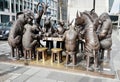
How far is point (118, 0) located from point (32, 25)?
38.3 feet

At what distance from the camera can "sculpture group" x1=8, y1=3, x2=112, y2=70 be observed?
16.4 ft

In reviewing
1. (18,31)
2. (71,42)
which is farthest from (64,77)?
(18,31)

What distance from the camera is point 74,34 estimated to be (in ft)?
17.0

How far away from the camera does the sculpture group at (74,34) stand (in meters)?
5.01

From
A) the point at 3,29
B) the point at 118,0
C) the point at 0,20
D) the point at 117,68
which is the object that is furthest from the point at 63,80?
the point at 0,20

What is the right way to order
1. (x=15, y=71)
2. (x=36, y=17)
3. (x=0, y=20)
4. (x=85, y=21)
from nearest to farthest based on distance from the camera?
1. (x=15, y=71)
2. (x=85, y=21)
3. (x=36, y=17)
4. (x=0, y=20)

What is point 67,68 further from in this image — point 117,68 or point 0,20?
point 0,20

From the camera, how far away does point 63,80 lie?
411cm

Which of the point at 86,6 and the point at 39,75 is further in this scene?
the point at 86,6

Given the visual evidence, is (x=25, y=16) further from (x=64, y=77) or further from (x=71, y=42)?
(x=64, y=77)

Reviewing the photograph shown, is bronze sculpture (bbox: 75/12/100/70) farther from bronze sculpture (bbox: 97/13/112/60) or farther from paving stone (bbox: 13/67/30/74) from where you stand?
paving stone (bbox: 13/67/30/74)

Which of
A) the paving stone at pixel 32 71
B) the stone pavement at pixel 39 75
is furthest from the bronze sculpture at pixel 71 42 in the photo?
the paving stone at pixel 32 71

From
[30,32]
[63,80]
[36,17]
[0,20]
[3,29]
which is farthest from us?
[0,20]

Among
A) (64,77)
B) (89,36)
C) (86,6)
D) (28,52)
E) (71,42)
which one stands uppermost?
(86,6)
